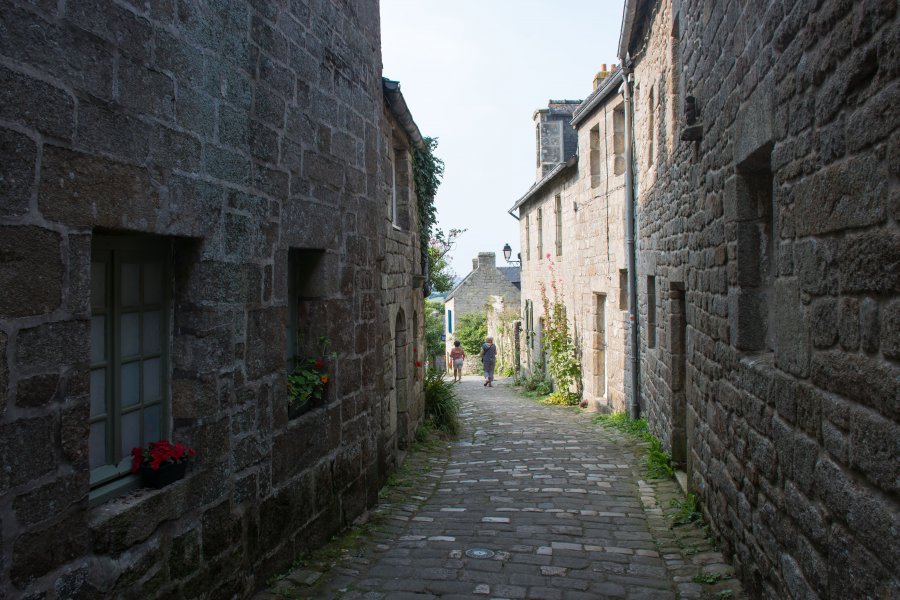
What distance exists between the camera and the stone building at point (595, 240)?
11.5 metres

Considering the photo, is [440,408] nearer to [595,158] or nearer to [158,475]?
[595,158]

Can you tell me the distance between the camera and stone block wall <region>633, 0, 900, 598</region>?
229cm

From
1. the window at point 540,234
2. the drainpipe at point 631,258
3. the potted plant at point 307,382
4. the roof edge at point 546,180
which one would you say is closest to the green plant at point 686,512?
the potted plant at point 307,382

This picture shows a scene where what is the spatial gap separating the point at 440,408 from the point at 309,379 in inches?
236

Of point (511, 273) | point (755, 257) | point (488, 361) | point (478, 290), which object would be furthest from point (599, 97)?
point (511, 273)

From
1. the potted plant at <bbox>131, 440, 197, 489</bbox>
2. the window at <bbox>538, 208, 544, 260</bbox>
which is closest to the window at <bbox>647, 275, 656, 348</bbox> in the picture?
the potted plant at <bbox>131, 440, 197, 489</bbox>

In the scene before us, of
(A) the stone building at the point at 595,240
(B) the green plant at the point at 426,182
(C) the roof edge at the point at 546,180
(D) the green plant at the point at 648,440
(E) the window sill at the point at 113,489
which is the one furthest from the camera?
(C) the roof edge at the point at 546,180

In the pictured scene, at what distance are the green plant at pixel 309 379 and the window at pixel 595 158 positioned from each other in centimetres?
875

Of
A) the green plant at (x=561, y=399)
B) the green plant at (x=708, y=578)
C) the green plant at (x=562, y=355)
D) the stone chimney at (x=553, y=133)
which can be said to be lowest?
the green plant at (x=561, y=399)

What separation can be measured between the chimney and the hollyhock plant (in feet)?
106

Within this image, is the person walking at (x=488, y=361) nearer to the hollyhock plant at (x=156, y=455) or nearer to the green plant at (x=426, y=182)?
the green plant at (x=426, y=182)

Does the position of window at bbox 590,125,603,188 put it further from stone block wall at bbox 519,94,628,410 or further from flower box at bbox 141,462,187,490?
flower box at bbox 141,462,187,490

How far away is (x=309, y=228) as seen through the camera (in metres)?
4.82

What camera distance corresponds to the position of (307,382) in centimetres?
500
